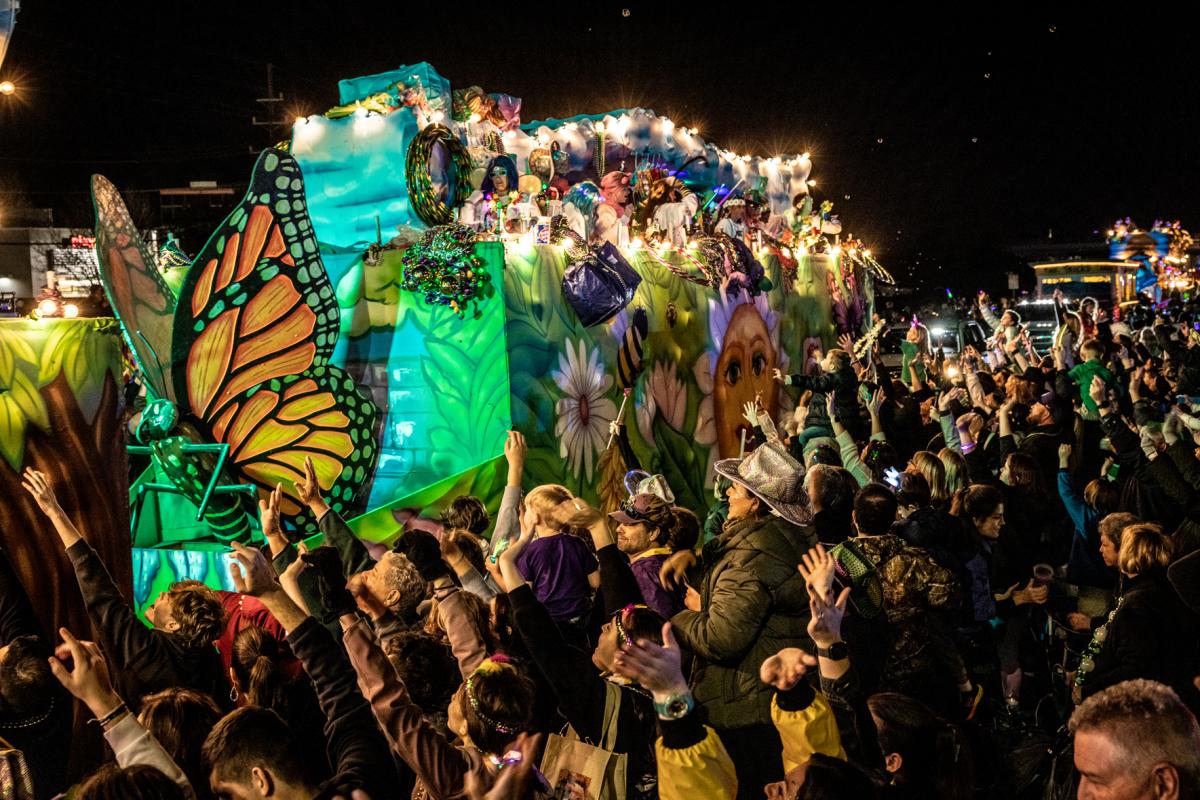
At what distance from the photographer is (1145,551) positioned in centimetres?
407

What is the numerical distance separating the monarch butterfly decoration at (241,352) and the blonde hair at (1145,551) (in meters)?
4.84

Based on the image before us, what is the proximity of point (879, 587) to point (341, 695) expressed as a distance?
1.84 metres

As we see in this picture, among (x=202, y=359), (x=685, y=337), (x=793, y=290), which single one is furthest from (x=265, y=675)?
(x=793, y=290)

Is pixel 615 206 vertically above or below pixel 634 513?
above

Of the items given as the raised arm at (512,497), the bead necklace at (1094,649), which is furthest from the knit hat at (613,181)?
the bead necklace at (1094,649)

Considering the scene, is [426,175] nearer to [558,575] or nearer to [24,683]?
[558,575]

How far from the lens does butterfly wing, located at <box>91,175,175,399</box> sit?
6.19 meters

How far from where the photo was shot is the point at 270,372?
268 inches

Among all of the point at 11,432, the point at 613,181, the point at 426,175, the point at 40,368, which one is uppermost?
the point at 613,181

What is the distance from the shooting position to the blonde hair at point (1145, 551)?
405cm

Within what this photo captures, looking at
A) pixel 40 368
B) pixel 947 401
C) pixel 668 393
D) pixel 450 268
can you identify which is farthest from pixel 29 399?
pixel 668 393

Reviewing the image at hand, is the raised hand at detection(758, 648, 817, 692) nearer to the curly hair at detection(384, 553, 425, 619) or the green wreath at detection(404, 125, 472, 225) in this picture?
the curly hair at detection(384, 553, 425, 619)

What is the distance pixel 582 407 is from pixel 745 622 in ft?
17.7

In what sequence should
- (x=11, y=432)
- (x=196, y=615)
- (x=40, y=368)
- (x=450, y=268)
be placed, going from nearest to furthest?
(x=196, y=615) → (x=11, y=432) → (x=40, y=368) → (x=450, y=268)
